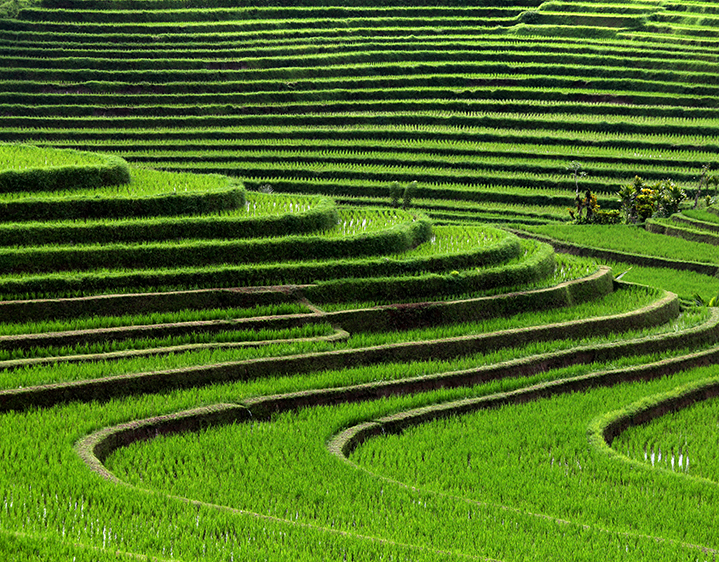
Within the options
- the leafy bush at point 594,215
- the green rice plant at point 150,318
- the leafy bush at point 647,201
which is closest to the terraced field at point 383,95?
the leafy bush at point 594,215

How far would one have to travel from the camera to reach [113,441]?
8.38 meters

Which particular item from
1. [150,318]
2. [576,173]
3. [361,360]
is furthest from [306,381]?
[576,173]

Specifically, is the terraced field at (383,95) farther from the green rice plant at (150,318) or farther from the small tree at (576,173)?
the green rice plant at (150,318)

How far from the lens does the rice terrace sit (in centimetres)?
679

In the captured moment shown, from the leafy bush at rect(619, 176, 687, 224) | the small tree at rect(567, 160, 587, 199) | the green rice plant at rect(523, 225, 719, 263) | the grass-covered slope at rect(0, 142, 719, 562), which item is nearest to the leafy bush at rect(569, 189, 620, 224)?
the leafy bush at rect(619, 176, 687, 224)

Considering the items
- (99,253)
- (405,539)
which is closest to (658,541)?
(405,539)

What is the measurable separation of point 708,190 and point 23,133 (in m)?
23.2

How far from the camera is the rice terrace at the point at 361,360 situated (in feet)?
22.3

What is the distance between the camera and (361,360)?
36.4 feet

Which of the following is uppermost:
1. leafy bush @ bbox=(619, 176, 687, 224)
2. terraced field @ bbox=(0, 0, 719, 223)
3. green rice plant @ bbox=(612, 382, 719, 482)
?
terraced field @ bbox=(0, 0, 719, 223)

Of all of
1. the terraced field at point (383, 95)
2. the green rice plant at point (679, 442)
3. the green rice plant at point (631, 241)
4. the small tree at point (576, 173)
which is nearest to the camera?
the green rice plant at point (679, 442)

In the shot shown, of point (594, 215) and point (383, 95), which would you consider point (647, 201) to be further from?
point (383, 95)

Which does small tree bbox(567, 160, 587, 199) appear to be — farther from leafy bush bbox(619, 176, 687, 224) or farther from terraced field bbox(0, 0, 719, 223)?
leafy bush bbox(619, 176, 687, 224)

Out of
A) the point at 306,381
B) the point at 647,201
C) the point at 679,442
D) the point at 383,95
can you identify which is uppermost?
the point at 383,95
